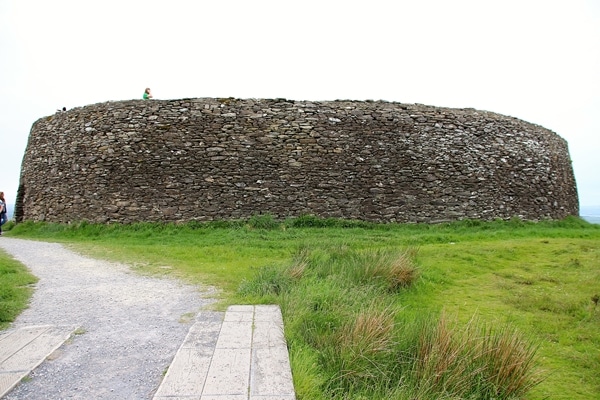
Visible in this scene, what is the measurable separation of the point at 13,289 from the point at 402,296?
5.71 metres

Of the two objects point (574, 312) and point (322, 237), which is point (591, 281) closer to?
point (574, 312)

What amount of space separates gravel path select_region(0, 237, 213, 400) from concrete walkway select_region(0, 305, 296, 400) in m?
0.14

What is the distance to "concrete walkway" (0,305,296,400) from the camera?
3.01 metres

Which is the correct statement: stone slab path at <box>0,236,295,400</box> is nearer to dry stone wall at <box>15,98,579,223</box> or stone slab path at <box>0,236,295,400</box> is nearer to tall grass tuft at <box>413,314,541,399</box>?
tall grass tuft at <box>413,314,541,399</box>

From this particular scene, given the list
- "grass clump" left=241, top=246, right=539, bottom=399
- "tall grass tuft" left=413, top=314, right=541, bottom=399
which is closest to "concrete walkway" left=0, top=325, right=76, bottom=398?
"grass clump" left=241, top=246, right=539, bottom=399

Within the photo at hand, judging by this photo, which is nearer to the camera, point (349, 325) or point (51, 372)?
point (51, 372)

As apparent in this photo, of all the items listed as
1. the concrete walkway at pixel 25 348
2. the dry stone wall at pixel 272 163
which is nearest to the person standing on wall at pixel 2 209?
the dry stone wall at pixel 272 163

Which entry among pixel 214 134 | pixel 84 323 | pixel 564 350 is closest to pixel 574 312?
pixel 564 350

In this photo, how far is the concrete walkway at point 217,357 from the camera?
9.86 feet

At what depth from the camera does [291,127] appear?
14.2 metres

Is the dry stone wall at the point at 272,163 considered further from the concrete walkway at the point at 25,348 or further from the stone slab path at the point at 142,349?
the concrete walkway at the point at 25,348

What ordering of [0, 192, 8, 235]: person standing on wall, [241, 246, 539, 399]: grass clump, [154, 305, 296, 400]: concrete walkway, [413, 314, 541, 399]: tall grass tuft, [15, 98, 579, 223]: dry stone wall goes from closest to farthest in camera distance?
[154, 305, 296, 400]: concrete walkway, [241, 246, 539, 399]: grass clump, [413, 314, 541, 399]: tall grass tuft, [15, 98, 579, 223]: dry stone wall, [0, 192, 8, 235]: person standing on wall

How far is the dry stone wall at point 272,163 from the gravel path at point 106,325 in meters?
5.77

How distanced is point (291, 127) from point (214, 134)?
2565 millimetres
